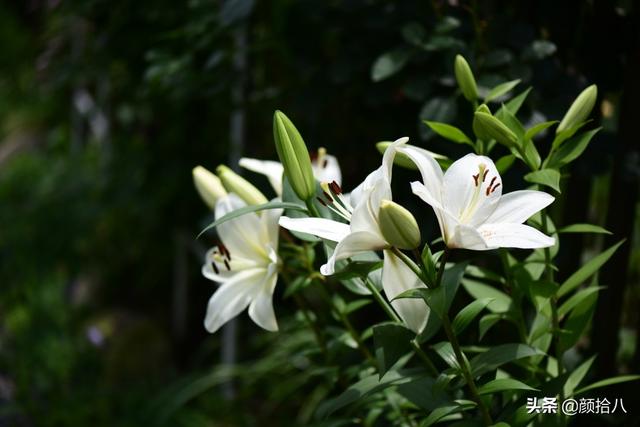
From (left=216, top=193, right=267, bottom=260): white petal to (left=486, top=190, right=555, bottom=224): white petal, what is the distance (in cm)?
25

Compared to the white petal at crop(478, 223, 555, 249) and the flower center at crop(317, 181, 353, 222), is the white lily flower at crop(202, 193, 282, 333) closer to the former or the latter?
the flower center at crop(317, 181, 353, 222)

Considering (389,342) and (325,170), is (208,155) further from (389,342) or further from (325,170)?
(389,342)

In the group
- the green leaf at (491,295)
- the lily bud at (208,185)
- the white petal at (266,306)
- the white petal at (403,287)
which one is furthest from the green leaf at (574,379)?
the lily bud at (208,185)

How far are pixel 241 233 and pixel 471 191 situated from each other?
0.26 m

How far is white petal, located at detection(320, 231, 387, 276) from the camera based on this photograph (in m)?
0.54

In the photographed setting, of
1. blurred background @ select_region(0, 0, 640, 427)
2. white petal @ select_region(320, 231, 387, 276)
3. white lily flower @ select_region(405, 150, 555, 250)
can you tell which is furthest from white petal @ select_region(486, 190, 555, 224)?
blurred background @ select_region(0, 0, 640, 427)

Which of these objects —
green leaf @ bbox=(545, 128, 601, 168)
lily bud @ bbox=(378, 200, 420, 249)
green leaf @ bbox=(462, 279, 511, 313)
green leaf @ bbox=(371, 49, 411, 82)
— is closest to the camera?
lily bud @ bbox=(378, 200, 420, 249)

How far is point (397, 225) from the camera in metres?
0.53

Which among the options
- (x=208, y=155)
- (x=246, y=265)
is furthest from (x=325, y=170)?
(x=208, y=155)

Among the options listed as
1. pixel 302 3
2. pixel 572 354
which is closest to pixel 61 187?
pixel 302 3

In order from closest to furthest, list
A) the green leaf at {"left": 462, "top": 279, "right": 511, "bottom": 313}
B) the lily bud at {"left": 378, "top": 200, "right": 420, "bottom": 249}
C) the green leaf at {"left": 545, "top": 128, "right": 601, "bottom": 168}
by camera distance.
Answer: the lily bud at {"left": 378, "top": 200, "right": 420, "bottom": 249}
the green leaf at {"left": 545, "top": 128, "right": 601, "bottom": 168}
the green leaf at {"left": 462, "top": 279, "right": 511, "bottom": 313}

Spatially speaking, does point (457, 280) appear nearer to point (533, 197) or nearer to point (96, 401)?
point (533, 197)

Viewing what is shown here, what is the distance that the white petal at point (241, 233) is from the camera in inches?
29.3

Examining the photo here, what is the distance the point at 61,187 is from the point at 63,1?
0.99m
